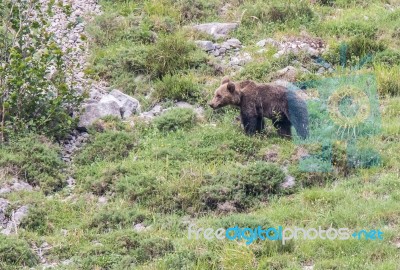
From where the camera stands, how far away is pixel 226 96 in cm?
1378

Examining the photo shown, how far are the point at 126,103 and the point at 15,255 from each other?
4.55m

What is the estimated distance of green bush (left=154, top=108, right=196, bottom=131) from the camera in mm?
13784

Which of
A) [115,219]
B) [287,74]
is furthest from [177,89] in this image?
[115,219]

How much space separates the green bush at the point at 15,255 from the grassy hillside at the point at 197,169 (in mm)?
13

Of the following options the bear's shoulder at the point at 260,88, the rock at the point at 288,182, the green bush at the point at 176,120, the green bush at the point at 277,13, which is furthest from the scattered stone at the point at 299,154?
the green bush at the point at 277,13

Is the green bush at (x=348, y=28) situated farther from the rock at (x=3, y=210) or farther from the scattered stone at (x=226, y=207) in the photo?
the rock at (x=3, y=210)

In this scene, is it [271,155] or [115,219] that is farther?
[271,155]

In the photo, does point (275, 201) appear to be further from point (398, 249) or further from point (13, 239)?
point (13, 239)

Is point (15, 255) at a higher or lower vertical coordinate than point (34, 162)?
higher

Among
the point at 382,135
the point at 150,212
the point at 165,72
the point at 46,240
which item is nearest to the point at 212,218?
the point at 150,212

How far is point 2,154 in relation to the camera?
12.5m

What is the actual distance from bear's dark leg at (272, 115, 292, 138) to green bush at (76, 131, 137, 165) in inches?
82.3

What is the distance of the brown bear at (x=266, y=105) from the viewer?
13.4 metres

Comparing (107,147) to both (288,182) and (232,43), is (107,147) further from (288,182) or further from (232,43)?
(232,43)
